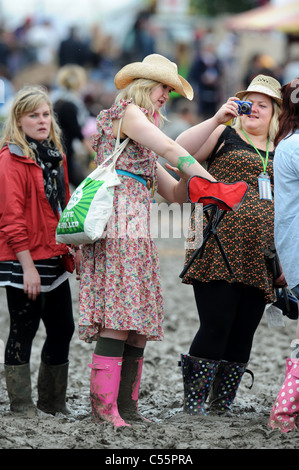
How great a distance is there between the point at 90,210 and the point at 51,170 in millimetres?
639

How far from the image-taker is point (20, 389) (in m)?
4.36

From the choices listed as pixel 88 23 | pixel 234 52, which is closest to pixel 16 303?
pixel 234 52

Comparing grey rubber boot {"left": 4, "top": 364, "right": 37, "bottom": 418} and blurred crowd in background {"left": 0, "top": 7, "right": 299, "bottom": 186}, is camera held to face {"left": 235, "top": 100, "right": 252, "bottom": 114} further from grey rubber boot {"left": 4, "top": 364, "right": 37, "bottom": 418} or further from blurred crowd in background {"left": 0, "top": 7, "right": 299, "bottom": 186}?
blurred crowd in background {"left": 0, "top": 7, "right": 299, "bottom": 186}

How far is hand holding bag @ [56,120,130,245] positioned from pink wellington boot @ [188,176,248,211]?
0.43 metres

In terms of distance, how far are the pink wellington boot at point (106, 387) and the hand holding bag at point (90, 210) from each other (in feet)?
2.12

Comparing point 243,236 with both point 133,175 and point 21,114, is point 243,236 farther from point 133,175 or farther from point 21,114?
point 21,114

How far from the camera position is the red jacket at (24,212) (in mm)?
4176

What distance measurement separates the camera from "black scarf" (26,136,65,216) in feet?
14.3

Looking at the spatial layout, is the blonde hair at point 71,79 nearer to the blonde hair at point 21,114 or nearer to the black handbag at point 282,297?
the blonde hair at point 21,114

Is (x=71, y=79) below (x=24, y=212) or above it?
above

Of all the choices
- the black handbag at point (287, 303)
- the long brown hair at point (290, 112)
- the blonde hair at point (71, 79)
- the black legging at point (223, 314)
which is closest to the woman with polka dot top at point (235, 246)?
the black legging at point (223, 314)

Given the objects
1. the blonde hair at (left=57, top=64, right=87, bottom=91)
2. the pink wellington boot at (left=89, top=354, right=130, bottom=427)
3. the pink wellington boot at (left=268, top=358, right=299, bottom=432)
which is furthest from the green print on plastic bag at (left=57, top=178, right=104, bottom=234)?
the blonde hair at (left=57, top=64, right=87, bottom=91)

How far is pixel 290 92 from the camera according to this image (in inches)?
157

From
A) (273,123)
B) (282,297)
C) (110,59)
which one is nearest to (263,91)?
(273,123)
